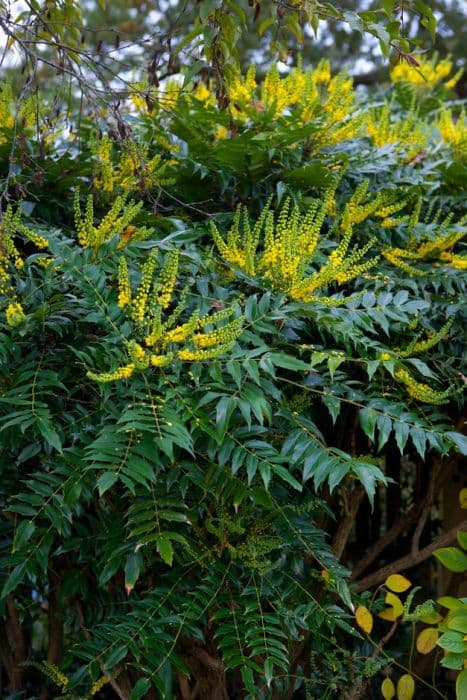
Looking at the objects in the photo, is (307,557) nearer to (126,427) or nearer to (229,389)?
(229,389)

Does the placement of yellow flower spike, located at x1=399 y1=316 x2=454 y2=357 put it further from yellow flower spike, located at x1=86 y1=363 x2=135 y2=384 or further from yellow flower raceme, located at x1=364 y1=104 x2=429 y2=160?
yellow flower raceme, located at x1=364 y1=104 x2=429 y2=160

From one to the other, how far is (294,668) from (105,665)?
115 cm

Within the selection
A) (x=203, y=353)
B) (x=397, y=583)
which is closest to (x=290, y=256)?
(x=203, y=353)

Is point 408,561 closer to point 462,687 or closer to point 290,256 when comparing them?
point 462,687

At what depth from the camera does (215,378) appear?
78.3 inches

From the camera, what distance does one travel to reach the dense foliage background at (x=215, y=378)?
208 cm

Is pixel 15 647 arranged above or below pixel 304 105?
below

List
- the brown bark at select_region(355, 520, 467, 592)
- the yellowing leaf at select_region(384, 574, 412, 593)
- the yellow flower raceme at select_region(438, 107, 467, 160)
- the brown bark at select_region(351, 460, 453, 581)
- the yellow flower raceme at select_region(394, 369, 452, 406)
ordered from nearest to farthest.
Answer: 1. the yellow flower raceme at select_region(394, 369, 452, 406)
2. the yellowing leaf at select_region(384, 574, 412, 593)
3. the brown bark at select_region(355, 520, 467, 592)
4. the brown bark at select_region(351, 460, 453, 581)
5. the yellow flower raceme at select_region(438, 107, 467, 160)

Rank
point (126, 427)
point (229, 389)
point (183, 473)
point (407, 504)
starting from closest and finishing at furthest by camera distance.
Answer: point (126, 427)
point (229, 389)
point (183, 473)
point (407, 504)

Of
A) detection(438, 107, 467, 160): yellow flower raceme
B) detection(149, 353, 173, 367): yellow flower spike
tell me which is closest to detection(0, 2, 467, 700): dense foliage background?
detection(149, 353, 173, 367): yellow flower spike

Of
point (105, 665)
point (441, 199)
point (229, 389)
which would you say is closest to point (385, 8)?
point (441, 199)

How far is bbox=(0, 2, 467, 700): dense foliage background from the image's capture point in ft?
6.81

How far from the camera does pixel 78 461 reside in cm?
210

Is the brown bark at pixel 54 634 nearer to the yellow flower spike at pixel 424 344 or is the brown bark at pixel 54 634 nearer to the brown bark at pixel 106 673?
the brown bark at pixel 106 673
